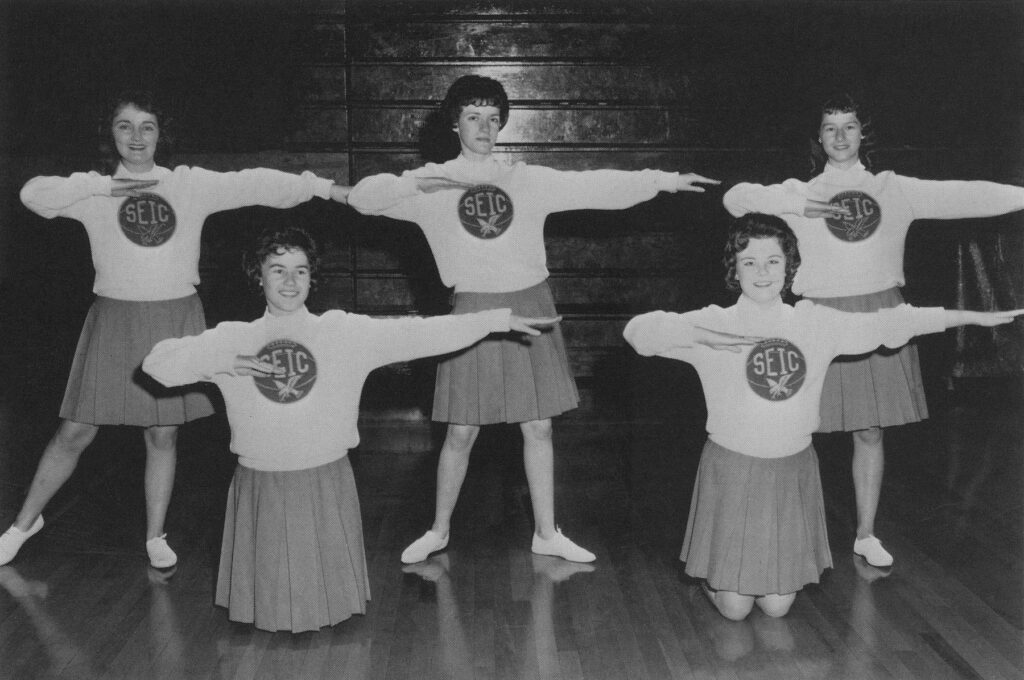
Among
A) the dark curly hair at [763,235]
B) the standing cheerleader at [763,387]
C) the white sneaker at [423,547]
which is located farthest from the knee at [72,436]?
the dark curly hair at [763,235]

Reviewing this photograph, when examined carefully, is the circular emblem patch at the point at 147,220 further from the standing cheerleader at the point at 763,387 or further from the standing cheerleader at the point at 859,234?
the standing cheerleader at the point at 859,234

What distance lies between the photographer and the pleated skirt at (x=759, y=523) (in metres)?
2.53

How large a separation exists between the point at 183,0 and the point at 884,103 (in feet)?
10.2

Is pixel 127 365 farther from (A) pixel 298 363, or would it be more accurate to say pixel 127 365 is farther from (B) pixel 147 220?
(A) pixel 298 363

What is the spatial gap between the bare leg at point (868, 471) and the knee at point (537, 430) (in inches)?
35.4

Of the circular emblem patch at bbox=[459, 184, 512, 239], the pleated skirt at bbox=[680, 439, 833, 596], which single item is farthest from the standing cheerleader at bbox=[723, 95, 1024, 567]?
the circular emblem patch at bbox=[459, 184, 512, 239]

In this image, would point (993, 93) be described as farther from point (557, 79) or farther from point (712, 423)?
point (712, 423)

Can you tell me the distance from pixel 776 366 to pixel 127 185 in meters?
1.80

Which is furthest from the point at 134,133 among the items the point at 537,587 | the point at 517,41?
the point at 517,41

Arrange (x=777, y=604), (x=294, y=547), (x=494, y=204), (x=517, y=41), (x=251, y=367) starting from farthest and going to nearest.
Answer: (x=517, y=41)
(x=494, y=204)
(x=777, y=604)
(x=294, y=547)
(x=251, y=367)

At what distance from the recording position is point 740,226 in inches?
99.7

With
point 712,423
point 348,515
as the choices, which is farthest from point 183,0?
point 712,423

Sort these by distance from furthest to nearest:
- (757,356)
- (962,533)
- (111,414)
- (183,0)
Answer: (183,0), (962,533), (111,414), (757,356)

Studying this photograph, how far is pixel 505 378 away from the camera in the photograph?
2.98m
